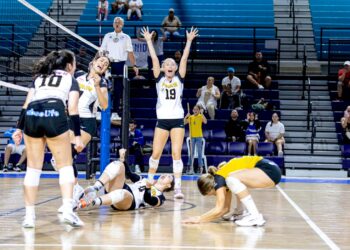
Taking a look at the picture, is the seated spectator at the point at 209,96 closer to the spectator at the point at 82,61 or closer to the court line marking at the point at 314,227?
the spectator at the point at 82,61

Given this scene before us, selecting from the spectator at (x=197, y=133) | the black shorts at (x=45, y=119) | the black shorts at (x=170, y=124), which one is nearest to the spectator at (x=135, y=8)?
the spectator at (x=197, y=133)

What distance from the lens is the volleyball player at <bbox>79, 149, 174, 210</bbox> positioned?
7.68 m

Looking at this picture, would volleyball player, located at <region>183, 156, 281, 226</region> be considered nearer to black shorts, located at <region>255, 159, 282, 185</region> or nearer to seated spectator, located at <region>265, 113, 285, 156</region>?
black shorts, located at <region>255, 159, 282, 185</region>

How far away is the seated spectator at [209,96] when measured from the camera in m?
19.0

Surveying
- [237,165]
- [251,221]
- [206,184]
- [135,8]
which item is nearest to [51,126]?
[206,184]

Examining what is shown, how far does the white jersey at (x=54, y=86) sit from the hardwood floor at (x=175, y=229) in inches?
50.2

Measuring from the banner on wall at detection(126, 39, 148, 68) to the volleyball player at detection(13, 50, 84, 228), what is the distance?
13627 millimetres

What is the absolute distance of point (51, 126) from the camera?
261 inches

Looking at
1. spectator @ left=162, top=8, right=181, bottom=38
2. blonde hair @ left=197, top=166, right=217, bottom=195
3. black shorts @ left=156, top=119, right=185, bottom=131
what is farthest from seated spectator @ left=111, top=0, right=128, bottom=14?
blonde hair @ left=197, top=166, right=217, bottom=195

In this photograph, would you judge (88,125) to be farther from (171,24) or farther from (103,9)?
(103,9)

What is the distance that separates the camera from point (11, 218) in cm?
756

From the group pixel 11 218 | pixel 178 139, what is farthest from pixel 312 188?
pixel 11 218

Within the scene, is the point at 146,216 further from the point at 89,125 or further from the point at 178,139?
the point at 178,139

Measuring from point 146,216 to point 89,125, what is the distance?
5.67ft
